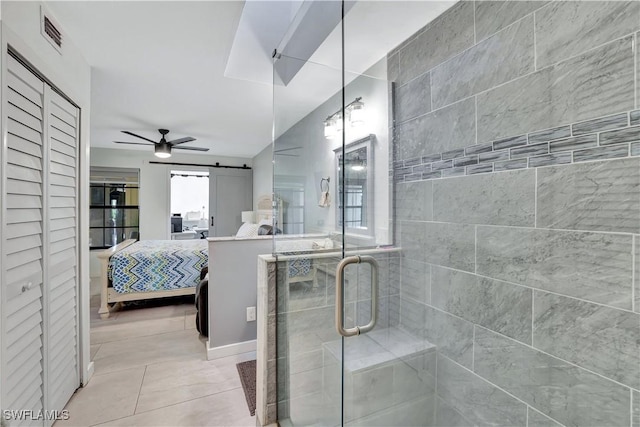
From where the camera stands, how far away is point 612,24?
3.17ft

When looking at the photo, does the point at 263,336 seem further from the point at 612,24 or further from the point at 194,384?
the point at 612,24

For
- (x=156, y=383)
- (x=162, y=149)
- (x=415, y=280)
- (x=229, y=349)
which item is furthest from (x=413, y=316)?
(x=162, y=149)

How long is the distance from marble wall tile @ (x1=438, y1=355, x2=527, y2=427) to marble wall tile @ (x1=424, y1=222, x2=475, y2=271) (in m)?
0.55

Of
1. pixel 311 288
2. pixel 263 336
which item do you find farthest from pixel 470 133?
pixel 263 336

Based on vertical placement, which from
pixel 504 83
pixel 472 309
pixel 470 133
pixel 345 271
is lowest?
pixel 472 309

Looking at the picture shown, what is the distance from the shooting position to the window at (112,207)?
5.34m

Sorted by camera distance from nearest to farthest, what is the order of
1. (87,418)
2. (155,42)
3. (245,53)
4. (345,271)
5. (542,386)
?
(542,386), (345,271), (87,418), (155,42), (245,53)

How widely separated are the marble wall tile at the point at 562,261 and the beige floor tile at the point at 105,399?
7.38 feet

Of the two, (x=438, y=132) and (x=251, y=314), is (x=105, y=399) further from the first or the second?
(x=438, y=132)

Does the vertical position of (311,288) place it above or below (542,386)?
above

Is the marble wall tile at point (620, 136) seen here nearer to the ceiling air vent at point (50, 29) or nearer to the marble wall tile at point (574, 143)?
the marble wall tile at point (574, 143)

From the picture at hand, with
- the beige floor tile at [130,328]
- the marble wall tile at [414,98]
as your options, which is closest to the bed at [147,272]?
the beige floor tile at [130,328]

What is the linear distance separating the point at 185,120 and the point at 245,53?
2.08 m

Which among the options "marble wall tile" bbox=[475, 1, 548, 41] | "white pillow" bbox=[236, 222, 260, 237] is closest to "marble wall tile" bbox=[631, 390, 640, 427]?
"marble wall tile" bbox=[475, 1, 548, 41]
